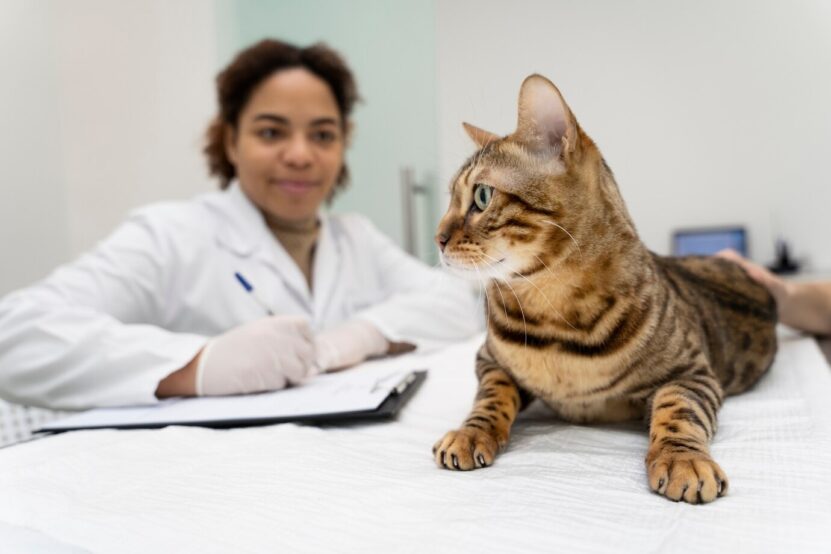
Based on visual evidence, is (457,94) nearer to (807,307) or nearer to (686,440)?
(686,440)

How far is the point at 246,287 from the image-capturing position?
3.91 feet

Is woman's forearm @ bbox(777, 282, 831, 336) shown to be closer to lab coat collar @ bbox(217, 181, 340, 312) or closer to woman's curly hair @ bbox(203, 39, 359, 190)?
lab coat collar @ bbox(217, 181, 340, 312)

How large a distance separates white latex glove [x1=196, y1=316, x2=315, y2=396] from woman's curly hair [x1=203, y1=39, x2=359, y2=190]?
73cm

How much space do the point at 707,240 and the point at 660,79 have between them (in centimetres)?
37

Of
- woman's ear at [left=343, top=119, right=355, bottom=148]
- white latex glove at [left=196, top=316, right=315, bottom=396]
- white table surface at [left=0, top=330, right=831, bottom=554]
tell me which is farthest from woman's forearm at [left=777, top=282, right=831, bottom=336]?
woman's ear at [left=343, top=119, right=355, bottom=148]

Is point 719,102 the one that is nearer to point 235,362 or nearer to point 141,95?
point 235,362

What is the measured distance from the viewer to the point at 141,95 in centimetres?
108

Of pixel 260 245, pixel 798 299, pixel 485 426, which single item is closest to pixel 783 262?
pixel 798 299

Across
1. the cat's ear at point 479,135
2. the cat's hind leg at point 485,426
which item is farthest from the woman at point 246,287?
the cat's ear at point 479,135

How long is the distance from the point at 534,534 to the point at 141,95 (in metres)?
1.04

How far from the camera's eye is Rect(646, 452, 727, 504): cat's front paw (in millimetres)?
403

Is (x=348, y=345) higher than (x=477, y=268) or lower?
lower

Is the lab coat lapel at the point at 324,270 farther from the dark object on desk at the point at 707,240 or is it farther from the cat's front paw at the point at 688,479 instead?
the cat's front paw at the point at 688,479

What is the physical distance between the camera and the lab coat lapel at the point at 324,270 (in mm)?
1309
